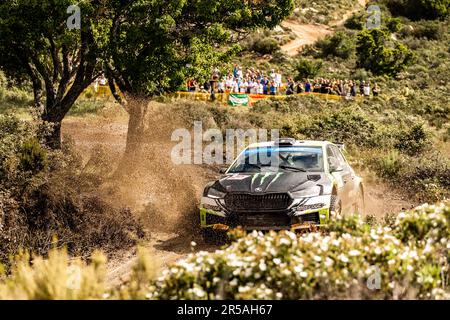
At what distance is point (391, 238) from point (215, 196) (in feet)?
15.0

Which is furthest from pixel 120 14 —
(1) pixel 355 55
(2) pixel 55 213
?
(1) pixel 355 55

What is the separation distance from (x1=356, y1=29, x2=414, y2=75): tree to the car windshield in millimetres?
40035

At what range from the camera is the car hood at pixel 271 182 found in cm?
975

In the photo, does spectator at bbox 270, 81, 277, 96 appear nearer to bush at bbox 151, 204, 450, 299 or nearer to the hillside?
the hillside

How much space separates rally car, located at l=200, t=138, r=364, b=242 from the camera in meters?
9.59

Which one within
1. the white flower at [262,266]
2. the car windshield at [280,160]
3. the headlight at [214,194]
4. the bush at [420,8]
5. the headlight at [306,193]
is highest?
the bush at [420,8]

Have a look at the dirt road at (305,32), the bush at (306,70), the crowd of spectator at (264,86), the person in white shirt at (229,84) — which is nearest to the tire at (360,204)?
the crowd of spectator at (264,86)

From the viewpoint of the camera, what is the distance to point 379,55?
50.2 metres

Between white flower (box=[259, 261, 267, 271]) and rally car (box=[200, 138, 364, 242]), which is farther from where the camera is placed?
rally car (box=[200, 138, 364, 242])

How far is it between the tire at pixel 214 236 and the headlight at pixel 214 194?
53cm

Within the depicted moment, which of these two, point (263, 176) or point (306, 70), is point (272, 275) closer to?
point (263, 176)

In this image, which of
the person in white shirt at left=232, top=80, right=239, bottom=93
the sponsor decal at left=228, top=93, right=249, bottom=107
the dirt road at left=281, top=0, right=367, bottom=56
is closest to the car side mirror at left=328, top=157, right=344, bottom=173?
→ the sponsor decal at left=228, top=93, right=249, bottom=107

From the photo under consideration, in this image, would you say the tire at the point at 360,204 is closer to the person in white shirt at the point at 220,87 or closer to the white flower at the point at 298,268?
the white flower at the point at 298,268
